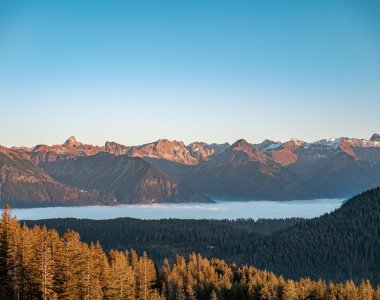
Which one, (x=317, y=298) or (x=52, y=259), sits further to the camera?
(x=317, y=298)

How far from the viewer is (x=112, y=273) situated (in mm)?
130125

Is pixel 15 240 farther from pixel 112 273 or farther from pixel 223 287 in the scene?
pixel 223 287

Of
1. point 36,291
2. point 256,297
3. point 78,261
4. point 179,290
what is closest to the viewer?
point 36,291

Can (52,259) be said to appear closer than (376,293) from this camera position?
Yes

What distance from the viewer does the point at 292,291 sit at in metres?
169

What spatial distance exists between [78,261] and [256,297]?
7447 cm

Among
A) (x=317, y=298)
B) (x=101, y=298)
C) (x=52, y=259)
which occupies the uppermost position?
(x=52, y=259)

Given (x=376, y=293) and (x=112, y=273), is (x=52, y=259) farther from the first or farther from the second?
(x=376, y=293)

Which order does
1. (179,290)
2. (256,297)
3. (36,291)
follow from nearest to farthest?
(36,291), (179,290), (256,297)

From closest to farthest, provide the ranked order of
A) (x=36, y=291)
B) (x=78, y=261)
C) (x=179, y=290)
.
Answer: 1. (x=36, y=291)
2. (x=78, y=261)
3. (x=179, y=290)

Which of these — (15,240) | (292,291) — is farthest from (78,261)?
(292,291)

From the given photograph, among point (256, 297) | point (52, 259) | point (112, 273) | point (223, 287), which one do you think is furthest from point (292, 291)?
point (52, 259)

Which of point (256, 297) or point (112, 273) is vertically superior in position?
point (112, 273)

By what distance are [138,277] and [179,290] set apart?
41.2 feet
